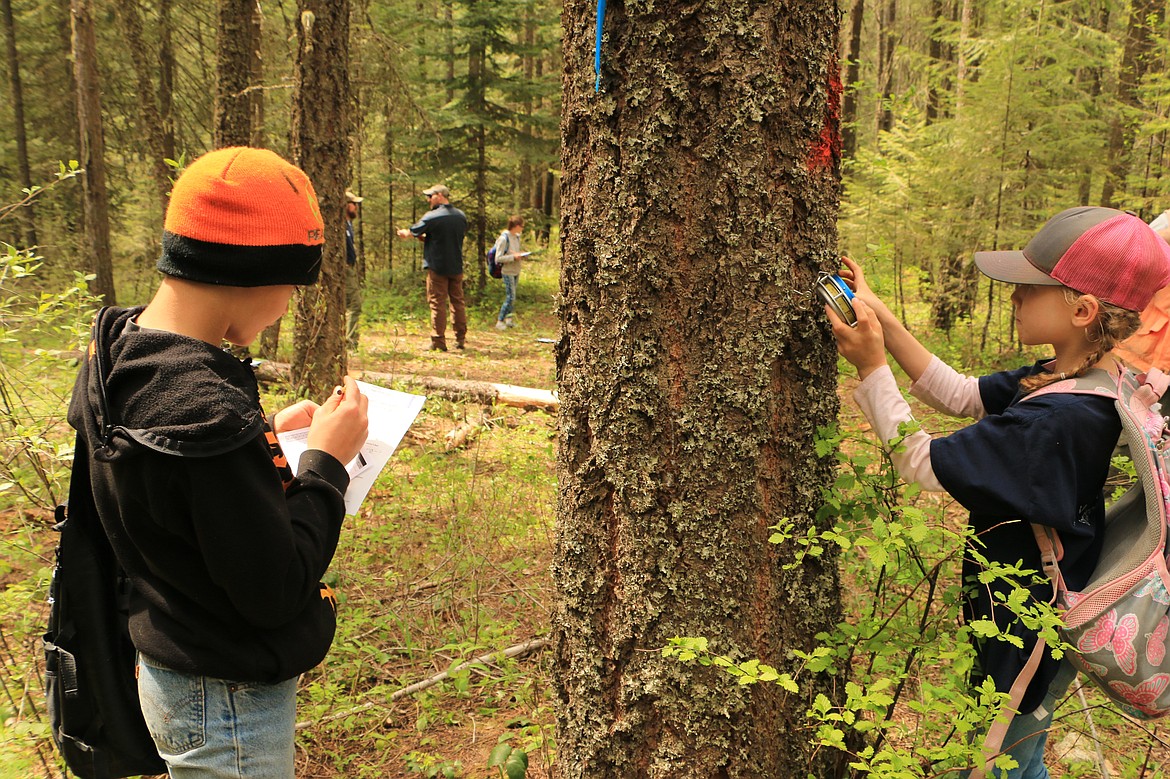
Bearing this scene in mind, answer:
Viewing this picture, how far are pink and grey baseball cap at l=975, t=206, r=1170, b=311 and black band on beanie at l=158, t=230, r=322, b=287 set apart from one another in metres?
1.82

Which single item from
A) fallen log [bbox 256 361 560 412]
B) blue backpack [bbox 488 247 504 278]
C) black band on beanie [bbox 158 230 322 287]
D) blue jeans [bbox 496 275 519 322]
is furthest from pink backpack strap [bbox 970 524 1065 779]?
blue backpack [bbox 488 247 504 278]

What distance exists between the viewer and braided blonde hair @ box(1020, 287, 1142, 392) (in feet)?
6.10

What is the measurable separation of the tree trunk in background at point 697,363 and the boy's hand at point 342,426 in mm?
569

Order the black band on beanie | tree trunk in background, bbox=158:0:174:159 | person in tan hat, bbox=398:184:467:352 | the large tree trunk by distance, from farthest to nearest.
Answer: the large tree trunk
person in tan hat, bbox=398:184:467:352
tree trunk in background, bbox=158:0:174:159
the black band on beanie

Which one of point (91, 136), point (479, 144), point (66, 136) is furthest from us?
point (479, 144)

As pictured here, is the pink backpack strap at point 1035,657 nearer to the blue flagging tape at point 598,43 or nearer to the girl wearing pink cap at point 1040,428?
the girl wearing pink cap at point 1040,428

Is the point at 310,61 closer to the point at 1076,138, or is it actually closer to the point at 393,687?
the point at 393,687

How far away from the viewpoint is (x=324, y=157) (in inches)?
245

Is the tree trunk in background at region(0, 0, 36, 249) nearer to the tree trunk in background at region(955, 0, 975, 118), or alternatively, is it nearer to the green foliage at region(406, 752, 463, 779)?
the green foliage at region(406, 752, 463, 779)

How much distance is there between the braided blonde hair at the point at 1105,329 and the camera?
186cm

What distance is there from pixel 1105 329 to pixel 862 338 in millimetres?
652

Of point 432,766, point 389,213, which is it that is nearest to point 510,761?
point 432,766

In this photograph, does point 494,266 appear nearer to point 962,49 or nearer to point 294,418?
point 962,49

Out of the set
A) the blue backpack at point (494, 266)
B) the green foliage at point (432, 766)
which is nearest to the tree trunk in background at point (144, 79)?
the blue backpack at point (494, 266)
